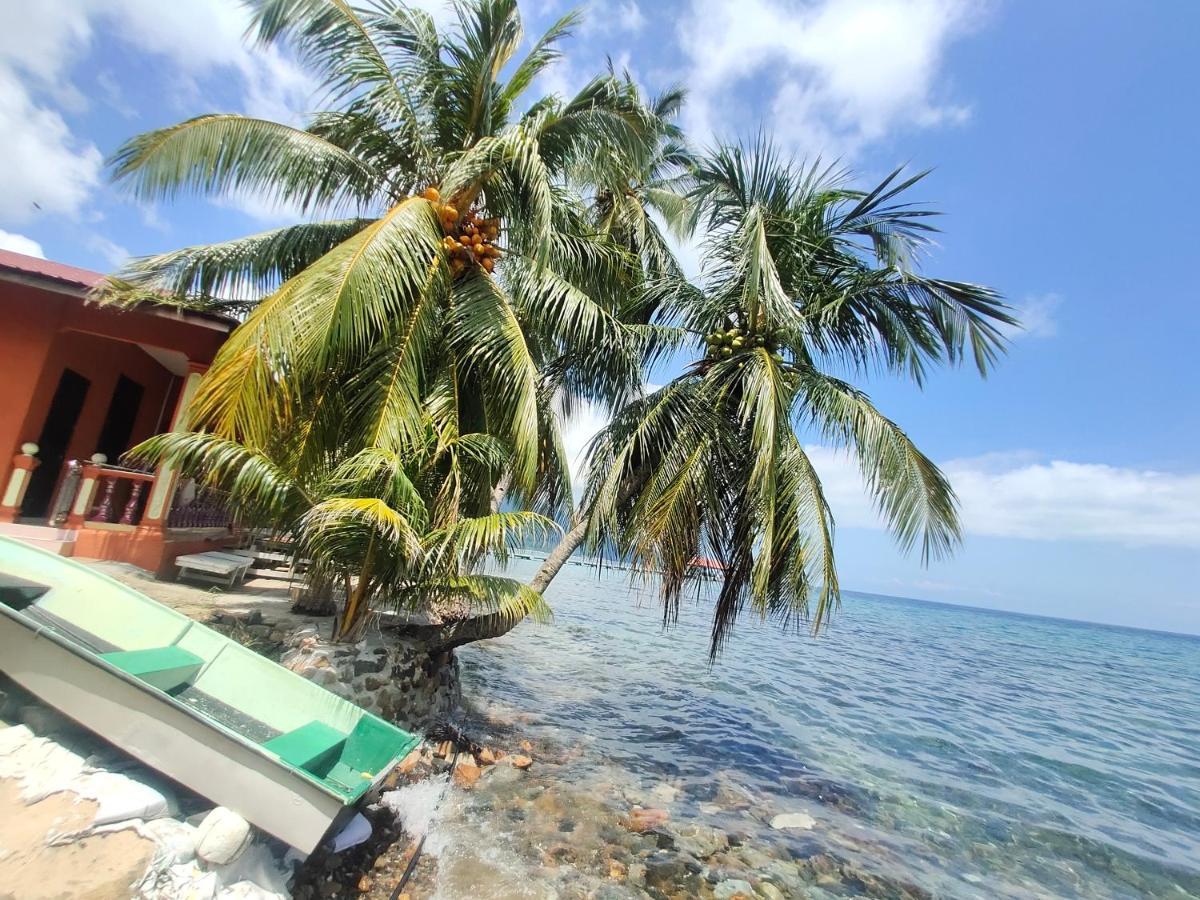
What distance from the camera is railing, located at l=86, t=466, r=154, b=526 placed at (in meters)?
7.31

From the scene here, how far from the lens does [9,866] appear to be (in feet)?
7.97

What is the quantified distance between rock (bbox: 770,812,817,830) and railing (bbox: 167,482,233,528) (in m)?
8.05

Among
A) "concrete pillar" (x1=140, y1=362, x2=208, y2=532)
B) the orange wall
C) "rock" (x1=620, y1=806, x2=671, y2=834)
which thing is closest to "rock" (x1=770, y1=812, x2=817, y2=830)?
"rock" (x1=620, y1=806, x2=671, y2=834)

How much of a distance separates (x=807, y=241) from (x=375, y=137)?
5346 mm

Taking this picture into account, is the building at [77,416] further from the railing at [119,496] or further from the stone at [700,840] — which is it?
the stone at [700,840]

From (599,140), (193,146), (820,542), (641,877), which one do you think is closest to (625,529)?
(820,542)

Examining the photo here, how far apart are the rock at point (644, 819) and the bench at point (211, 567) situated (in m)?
6.29

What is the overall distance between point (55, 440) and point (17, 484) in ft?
5.88

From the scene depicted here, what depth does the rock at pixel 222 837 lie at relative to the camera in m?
2.75

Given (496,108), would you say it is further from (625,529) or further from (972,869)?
(972,869)

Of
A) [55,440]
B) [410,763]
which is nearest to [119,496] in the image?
[55,440]

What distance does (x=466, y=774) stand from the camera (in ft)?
18.1

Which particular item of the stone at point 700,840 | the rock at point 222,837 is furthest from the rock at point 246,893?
the stone at point 700,840

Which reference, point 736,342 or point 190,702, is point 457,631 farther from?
point 736,342
